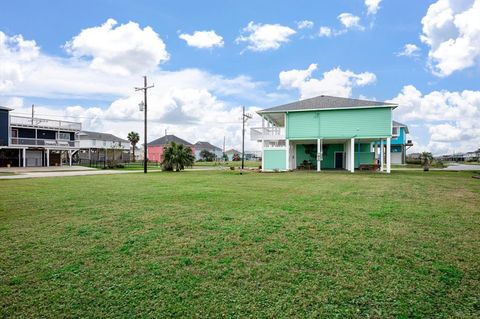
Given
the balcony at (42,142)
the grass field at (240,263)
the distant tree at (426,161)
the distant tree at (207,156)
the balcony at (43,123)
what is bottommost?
the grass field at (240,263)

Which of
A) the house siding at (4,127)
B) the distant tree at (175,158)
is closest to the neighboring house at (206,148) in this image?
the house siding at (4,127)

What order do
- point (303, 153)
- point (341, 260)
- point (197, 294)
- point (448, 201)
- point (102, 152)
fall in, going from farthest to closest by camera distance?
point (102, 152)
point (303, 153)
point (448, 201)
point (341, 260)
point (197, 294)

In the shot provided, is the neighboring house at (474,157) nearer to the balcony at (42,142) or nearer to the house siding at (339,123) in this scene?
the house siding at (339,123)

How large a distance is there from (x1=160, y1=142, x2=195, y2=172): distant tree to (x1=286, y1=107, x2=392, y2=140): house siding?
10271 millimetres

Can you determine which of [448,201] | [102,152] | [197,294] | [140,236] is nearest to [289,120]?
[448,201]

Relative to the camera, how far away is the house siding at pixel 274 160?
28.4m

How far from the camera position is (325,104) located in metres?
27.7

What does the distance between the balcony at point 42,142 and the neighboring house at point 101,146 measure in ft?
44.2

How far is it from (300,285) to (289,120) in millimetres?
25144

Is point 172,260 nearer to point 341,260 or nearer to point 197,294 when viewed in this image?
point 197,294

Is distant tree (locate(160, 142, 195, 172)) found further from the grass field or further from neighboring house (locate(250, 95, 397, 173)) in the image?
the grass field

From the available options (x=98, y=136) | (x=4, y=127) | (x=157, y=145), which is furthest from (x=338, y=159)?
(x=157, y=145)

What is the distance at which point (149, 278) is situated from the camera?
3.91 m

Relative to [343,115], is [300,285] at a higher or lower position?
lower
